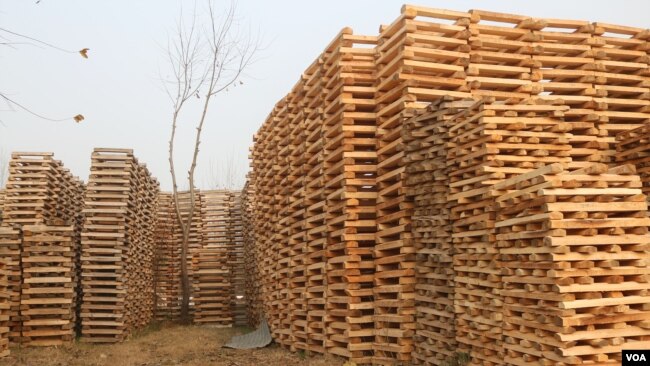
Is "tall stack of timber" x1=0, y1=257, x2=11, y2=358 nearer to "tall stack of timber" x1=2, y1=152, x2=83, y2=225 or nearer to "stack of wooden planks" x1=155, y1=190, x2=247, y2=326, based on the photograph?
"tall stack of timber" x1=2, y1=152, x2=83, y2=225

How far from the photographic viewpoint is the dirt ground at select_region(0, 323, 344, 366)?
34.8 ft

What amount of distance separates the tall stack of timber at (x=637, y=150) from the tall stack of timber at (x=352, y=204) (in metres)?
3.34

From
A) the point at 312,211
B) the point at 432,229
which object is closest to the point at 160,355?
the point at 312,211

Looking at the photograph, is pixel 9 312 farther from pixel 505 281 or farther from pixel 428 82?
pixel 505 281

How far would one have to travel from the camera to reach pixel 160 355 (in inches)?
473

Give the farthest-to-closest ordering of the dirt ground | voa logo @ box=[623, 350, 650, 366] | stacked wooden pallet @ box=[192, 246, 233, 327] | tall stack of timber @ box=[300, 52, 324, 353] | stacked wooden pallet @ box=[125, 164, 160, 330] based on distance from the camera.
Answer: stacked wooden pallet @ box=[192, 246, 233, 327], stacked wooden pallet @ box=[125, 164, 160, 330], the dirt ground, tall stack of timber @ box=[300, 52, 324, 353], voa logo @ box=[623, 350, 650, 366]

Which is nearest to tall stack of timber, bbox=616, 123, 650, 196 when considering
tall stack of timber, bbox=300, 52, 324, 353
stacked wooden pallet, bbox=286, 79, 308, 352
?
tall stack of timber, bbox=300, 52, 324, 353

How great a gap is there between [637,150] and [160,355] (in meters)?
9.08

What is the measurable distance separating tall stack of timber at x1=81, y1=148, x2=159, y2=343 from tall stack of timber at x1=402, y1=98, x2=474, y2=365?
7.87m

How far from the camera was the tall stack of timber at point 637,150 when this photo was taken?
25.7 ft

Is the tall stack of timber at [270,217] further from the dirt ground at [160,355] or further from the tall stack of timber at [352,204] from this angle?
the tall stack of timber at [352,204]

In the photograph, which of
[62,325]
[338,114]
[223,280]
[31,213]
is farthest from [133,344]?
[338,114]

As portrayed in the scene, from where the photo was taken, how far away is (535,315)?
5789 millimetres

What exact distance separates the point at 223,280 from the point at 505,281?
12.9m
